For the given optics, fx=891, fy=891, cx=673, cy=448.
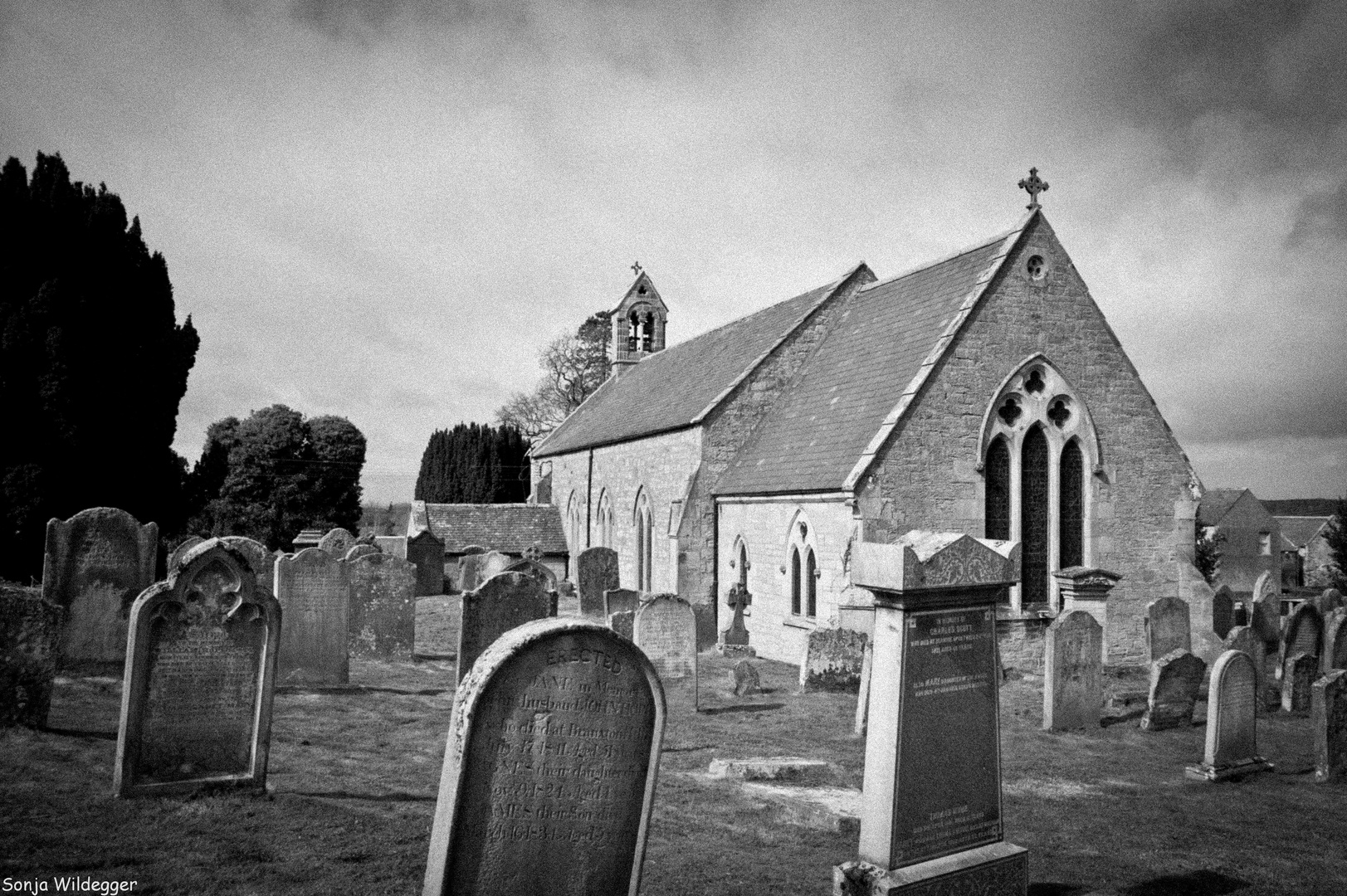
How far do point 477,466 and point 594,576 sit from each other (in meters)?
26.3

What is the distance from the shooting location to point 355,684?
1280cm

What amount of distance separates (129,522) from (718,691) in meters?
8.92

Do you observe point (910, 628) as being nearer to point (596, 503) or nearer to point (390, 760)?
point (390, 760)

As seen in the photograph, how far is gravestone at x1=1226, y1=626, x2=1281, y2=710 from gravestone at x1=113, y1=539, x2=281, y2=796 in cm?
1245

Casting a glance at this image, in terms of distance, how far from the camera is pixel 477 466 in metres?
46.9

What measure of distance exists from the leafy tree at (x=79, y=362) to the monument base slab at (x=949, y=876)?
22042 millimetres

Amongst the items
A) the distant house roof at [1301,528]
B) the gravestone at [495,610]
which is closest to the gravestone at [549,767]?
the gravestone at [495,610]

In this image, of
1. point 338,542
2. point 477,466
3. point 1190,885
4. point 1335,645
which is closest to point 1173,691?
point 1335,645

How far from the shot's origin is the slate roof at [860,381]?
16406mm

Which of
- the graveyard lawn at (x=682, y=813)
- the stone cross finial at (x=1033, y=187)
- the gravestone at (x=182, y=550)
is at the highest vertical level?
the stone cross finial at (x=1033, y=187)

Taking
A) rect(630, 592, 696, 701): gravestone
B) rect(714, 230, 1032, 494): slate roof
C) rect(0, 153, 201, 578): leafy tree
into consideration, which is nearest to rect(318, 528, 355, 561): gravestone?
rect(0, 153, 201, 578): leafy tree

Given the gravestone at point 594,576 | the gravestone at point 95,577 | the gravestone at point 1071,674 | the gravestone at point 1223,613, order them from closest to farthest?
1. the gravestone at point 1071,674
2. the gravestone at point 95,577
3. the gravestone at point 1223,613
4. the gravestone at point 594,576

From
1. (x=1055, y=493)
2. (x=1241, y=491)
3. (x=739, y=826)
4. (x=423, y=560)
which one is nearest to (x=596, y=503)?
(x=423, y=560)

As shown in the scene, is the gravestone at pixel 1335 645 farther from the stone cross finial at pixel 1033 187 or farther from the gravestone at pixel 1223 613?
the stone cross finial at pixel 1033 187
